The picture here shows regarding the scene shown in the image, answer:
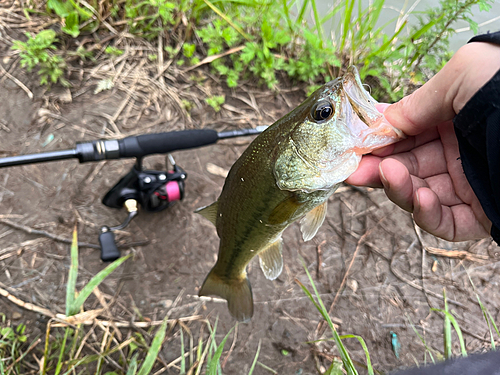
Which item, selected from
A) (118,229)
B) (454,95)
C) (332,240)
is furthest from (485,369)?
(118,229)

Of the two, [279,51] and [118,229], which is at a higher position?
[279,51]

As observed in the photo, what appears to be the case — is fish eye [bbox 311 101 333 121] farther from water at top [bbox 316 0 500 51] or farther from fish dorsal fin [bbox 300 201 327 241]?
water at top [bbox 316 0 500 51]

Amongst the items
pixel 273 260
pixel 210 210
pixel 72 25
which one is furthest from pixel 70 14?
pixel 273 260

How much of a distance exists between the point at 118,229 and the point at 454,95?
2655 mm

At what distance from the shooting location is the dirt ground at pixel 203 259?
9.34 ft

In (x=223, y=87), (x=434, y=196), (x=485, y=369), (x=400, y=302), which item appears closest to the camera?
(x=485, y=369)

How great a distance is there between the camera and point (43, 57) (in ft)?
10.5

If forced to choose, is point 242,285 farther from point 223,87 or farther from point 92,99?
point 92,99

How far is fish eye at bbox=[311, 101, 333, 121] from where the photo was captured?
1.60m

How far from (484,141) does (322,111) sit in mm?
783

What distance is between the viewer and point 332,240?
3.21 meters

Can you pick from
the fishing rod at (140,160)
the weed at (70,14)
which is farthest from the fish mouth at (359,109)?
the weed at (70,14)

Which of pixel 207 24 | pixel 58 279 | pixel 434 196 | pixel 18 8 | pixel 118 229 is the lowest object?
pixel 58 279

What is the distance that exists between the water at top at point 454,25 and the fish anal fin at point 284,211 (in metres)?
3.17
